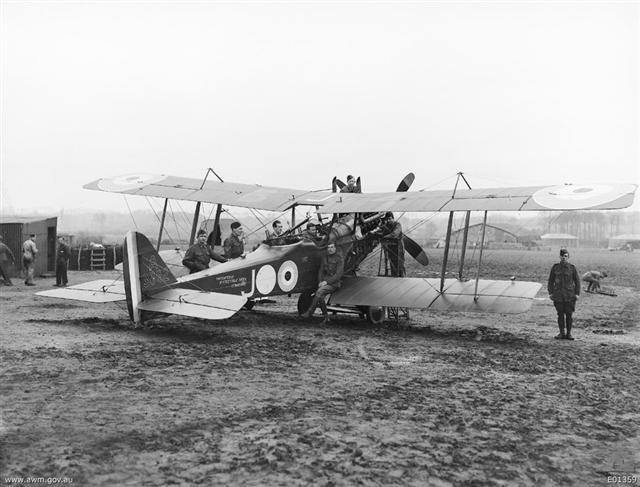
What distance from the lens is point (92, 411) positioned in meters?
4.99

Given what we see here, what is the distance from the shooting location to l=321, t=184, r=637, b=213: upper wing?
8.35 metres

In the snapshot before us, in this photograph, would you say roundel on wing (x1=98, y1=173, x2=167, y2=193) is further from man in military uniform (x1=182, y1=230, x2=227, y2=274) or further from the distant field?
the distant field

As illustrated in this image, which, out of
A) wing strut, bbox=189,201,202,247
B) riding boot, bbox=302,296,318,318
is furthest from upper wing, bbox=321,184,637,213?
wing strut, bbox=189,201,202,247

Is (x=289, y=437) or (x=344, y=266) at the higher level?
(x=344, y=266)

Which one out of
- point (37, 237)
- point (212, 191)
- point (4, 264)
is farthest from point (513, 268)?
point (4, 264)

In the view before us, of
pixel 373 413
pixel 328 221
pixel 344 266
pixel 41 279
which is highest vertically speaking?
pixel 328 221

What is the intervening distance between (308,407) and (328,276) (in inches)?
218

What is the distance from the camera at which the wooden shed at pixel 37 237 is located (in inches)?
784

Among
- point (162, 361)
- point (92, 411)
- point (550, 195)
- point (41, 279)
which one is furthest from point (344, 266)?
point (41, 279)

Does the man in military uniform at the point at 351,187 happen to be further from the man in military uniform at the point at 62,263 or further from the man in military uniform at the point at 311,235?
the man in military uniform at the point at 62,263

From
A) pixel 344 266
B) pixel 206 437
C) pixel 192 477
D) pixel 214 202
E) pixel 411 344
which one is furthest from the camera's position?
pixel 214 202

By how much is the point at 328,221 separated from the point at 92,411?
24.8 feet

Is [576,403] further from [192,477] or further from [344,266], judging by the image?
[344,266]

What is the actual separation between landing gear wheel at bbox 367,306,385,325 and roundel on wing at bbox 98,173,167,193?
5.57 meters
